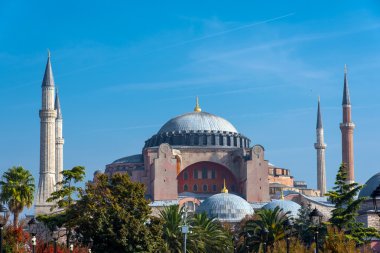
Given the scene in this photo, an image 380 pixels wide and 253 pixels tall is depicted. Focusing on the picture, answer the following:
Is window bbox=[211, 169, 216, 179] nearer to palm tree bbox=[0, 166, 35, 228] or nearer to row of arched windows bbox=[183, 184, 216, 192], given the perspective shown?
row of arched windows bbox=[183, 184, 216, 192]

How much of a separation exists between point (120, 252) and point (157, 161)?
142 feet

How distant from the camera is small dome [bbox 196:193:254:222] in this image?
74062mm

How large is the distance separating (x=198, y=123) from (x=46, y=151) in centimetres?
2047

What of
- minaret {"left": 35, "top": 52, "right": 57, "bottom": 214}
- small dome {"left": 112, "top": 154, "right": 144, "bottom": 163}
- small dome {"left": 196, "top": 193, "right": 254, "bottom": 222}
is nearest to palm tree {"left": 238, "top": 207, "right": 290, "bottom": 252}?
small dome {"left": 196, "top": 193, "right": 254, "bottom": 222}

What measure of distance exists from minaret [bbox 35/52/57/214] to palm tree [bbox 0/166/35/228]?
80.0 feet

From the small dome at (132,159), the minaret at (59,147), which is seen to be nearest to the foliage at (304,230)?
the minaret at (59,147)

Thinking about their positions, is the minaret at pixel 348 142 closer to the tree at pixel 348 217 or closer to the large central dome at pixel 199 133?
the large central dome at pixel 199 133

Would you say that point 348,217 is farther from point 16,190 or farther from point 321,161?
point 321,161

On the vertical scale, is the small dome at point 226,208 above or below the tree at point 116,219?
above

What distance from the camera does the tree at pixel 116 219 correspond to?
129 feet

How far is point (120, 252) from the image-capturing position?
39.6 metres

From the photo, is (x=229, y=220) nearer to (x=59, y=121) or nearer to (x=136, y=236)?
(x=59, y=121)

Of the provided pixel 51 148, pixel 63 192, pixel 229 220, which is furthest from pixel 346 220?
pixel 51 148

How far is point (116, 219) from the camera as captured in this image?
39906 millimetres
